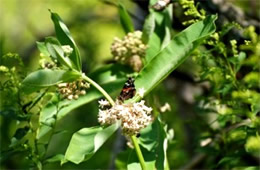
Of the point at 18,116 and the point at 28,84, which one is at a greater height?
the point at 28,84

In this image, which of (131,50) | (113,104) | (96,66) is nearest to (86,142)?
(113,104)

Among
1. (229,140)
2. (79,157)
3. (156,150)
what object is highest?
(79,157)

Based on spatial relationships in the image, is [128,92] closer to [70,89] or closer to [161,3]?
[70,89]

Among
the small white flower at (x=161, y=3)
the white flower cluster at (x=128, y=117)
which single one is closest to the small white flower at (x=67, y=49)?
the white flower cluster at (x=128, y=117)

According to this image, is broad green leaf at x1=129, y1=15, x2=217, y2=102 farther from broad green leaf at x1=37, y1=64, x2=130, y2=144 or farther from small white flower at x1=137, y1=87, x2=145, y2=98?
broad green leaf at x1=37, y1=64, x2=130, y2=144

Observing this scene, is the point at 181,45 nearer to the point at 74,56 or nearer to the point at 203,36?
the point at 203,36

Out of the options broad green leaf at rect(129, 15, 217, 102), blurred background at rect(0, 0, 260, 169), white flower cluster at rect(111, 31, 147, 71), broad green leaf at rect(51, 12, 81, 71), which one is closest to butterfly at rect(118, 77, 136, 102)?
broad green leaf at rect(129, 15, 217, 102)

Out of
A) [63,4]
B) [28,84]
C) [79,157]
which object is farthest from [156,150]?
[63,4]
